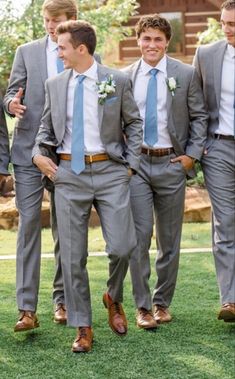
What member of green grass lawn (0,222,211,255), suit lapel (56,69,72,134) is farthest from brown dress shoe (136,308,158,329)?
green grass lawn (0,222,211,255)

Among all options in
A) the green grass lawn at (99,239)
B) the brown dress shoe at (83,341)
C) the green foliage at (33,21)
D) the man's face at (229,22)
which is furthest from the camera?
the green foliage at (33,21)

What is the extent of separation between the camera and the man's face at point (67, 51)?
694 cm

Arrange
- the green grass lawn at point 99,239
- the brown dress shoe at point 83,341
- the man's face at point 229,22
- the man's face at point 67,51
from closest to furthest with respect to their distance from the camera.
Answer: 1. the man's face at point 67,51
2. the brown dress shoe at point 83,341
3. the man's face at point 229,22
4. the green grass lawn at point 99,239

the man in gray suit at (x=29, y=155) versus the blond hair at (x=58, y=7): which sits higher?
the blond hair at (x=58, y=7)

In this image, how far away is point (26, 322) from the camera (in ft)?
24.2

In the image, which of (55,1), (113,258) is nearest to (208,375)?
(113,258)

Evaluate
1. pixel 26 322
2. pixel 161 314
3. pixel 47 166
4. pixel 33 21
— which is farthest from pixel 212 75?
pixel 33 21

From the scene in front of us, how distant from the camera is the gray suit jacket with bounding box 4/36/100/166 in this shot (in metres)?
7.58

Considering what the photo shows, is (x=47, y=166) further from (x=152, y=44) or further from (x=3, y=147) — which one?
(x=152, y=44)

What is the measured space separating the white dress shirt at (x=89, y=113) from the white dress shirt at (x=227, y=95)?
1.05 metres

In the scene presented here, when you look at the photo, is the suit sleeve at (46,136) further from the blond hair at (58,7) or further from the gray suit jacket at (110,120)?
the blond hair at (58,7)

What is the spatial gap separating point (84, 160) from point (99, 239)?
580 cm

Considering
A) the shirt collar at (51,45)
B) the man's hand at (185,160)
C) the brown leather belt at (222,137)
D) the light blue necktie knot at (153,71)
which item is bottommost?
the man's hand at (185,160)

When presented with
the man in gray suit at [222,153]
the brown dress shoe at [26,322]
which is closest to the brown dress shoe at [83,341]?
the brown dress shoe at [26,322]
